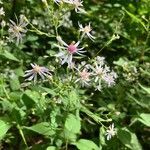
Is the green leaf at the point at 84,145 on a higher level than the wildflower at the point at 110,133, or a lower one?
lower

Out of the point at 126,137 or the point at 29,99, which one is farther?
the point at 126,137

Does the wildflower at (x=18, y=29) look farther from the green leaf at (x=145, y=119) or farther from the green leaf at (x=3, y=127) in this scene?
the green leaf at (x=145, y=119)

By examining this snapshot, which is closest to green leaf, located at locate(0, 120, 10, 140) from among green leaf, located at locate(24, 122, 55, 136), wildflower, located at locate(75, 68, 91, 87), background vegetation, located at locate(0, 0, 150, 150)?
background vegetation, located at locate(0, 0, 150, 150)

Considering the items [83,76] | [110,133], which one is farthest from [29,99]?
[110,133]

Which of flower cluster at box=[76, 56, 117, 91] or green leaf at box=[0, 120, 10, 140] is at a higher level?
flower cluster at box=[76, 56, 117, 91]

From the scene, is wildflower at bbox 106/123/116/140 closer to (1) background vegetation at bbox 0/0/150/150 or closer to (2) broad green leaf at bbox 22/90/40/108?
(1) background vegetation at bbox 0/0/150/150

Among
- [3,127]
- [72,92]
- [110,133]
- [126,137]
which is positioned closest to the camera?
[3,127]

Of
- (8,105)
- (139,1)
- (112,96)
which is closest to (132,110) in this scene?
(112,96)

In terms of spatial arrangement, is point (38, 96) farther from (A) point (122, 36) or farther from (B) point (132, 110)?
(A) point (122, 36)

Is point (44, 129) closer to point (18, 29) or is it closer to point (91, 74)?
point (91, 74)

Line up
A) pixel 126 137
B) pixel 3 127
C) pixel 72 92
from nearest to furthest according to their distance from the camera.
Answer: pixel 3 127
pixel 72 92
pixel 126 137

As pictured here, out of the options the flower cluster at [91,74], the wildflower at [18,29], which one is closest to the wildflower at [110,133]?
the flower cluster at [91,74]

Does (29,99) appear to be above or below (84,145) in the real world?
above

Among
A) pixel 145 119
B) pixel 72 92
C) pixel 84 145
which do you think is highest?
pixel 72 92
